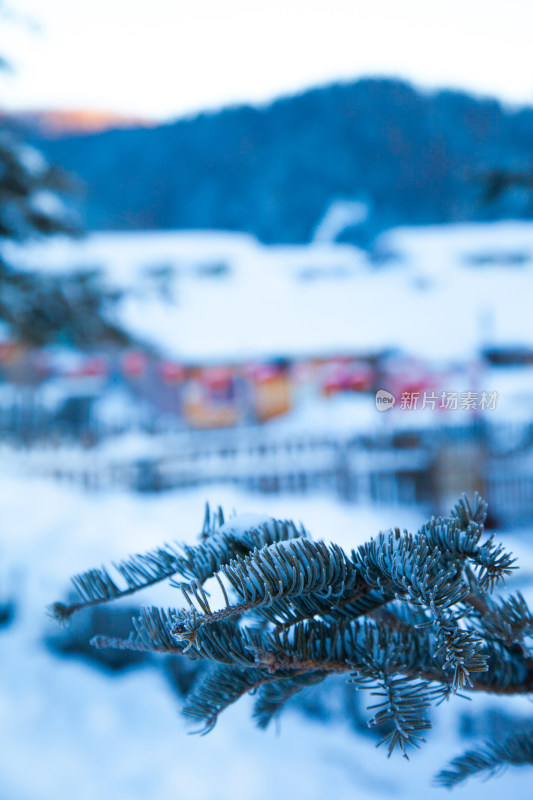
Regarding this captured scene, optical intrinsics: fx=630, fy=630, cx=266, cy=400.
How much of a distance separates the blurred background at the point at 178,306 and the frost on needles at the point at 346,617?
0.09m

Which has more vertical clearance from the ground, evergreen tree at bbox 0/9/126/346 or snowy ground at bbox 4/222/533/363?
snowy ground at bbox 4/222/533/363

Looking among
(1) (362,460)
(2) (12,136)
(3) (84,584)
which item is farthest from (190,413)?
(3) (84,584)

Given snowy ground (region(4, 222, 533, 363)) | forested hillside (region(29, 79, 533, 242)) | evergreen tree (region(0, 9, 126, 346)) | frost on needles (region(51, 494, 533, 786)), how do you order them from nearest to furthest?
1. frost on needles (region(51, 494, 533, 786))
2. forested hillside (region(29, 79, 533, 242))
3. evergreen tree (region(0, 9, 126, 346))
4. snowy ground (region(4, 222, 533, 363))

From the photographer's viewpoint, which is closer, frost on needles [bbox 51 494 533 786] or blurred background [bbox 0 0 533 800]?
frost on needles [bbox 51 494 533 786]

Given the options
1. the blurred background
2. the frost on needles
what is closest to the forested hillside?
the blurred background

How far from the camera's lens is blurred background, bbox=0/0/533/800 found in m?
1.10

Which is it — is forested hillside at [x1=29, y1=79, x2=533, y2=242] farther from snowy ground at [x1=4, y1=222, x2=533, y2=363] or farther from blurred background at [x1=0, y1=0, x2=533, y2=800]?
snowy ground at [x1=4, y1=222, x2=533, y2=363]

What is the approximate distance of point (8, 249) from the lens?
3.60 metres

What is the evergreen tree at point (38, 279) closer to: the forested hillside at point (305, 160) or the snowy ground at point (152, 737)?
the forested hillside at point (305, 160)

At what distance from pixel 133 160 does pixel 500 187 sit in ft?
5.83

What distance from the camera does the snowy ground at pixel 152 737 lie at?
1200 mm

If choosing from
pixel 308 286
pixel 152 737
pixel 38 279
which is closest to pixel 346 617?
pixel 152 737

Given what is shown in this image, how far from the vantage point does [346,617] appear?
65 cm

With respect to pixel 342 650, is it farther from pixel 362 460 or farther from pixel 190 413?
pixel 190 413
